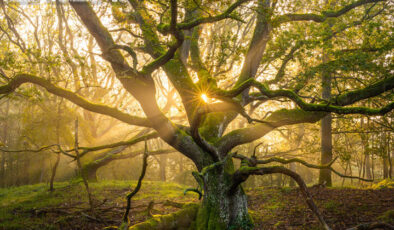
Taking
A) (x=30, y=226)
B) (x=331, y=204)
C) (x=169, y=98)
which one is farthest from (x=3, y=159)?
(x=331, y=204)

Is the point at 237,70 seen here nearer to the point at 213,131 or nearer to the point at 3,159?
the point at 213,131

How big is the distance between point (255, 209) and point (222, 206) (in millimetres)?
3198

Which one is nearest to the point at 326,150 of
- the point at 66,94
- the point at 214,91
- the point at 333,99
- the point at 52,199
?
the point at 333,99

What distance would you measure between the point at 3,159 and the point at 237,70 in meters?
22.8

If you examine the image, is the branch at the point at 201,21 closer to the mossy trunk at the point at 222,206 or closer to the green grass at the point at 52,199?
the mossy trunk at the point at 222,206

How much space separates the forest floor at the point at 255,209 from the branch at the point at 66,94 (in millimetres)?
3042

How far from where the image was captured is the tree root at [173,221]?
6715mm

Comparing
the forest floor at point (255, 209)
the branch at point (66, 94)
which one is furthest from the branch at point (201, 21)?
the forest floor at point (255, 209)

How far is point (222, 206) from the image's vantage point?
783 cm

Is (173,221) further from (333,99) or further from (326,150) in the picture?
(326,150)

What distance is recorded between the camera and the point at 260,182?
24.0 meters

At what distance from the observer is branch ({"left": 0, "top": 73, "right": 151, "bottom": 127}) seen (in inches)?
286

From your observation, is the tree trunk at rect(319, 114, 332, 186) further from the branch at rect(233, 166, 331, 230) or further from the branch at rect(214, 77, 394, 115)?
the branch at rect(233, 166, 331, 230)

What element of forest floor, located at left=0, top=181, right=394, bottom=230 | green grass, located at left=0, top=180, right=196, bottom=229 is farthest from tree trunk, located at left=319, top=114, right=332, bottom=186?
green grass, located at left=0, top=180, right=196, bottom=229
